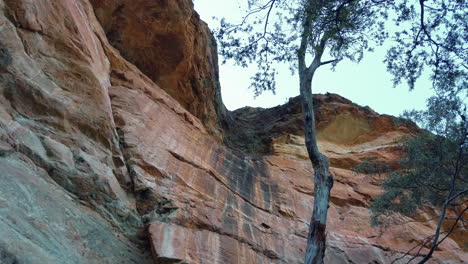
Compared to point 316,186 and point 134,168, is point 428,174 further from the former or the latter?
point 134,168

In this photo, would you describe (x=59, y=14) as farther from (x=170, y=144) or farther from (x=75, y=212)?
(x=75, y=212)

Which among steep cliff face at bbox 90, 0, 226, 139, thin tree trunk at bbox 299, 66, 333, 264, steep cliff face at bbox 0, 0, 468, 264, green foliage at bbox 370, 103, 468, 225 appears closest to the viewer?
steep cliff face at bbox 0, 0, 468, 264

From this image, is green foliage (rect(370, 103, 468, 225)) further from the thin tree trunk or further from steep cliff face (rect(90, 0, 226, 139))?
steep cliff face (rect(90, 0, 226, 139))

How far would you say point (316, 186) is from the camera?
10.3 meters

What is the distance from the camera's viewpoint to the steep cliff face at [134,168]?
8.41 m

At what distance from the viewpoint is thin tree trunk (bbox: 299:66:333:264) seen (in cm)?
909

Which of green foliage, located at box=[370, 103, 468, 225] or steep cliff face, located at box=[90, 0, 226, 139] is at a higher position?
steep cliff face, located at box=[90, 0, 226, 139]

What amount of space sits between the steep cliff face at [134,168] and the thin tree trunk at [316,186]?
2.19m

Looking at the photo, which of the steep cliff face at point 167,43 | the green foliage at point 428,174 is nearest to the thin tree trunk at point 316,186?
the green foliage at point 428,174

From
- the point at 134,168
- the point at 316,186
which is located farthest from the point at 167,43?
the point at 316,186

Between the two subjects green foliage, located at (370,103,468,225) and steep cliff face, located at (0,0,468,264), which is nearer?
steep cliff face, located at (0,0,468,264)

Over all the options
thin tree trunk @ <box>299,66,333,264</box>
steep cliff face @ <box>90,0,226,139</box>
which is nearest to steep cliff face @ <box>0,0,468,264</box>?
steep cliff face @ <box>90,0,226,139</box>

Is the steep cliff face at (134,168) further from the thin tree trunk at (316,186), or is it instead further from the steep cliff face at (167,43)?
the thin tree trunk at (316,186)

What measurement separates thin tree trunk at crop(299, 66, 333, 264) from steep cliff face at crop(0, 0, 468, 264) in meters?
2.19
